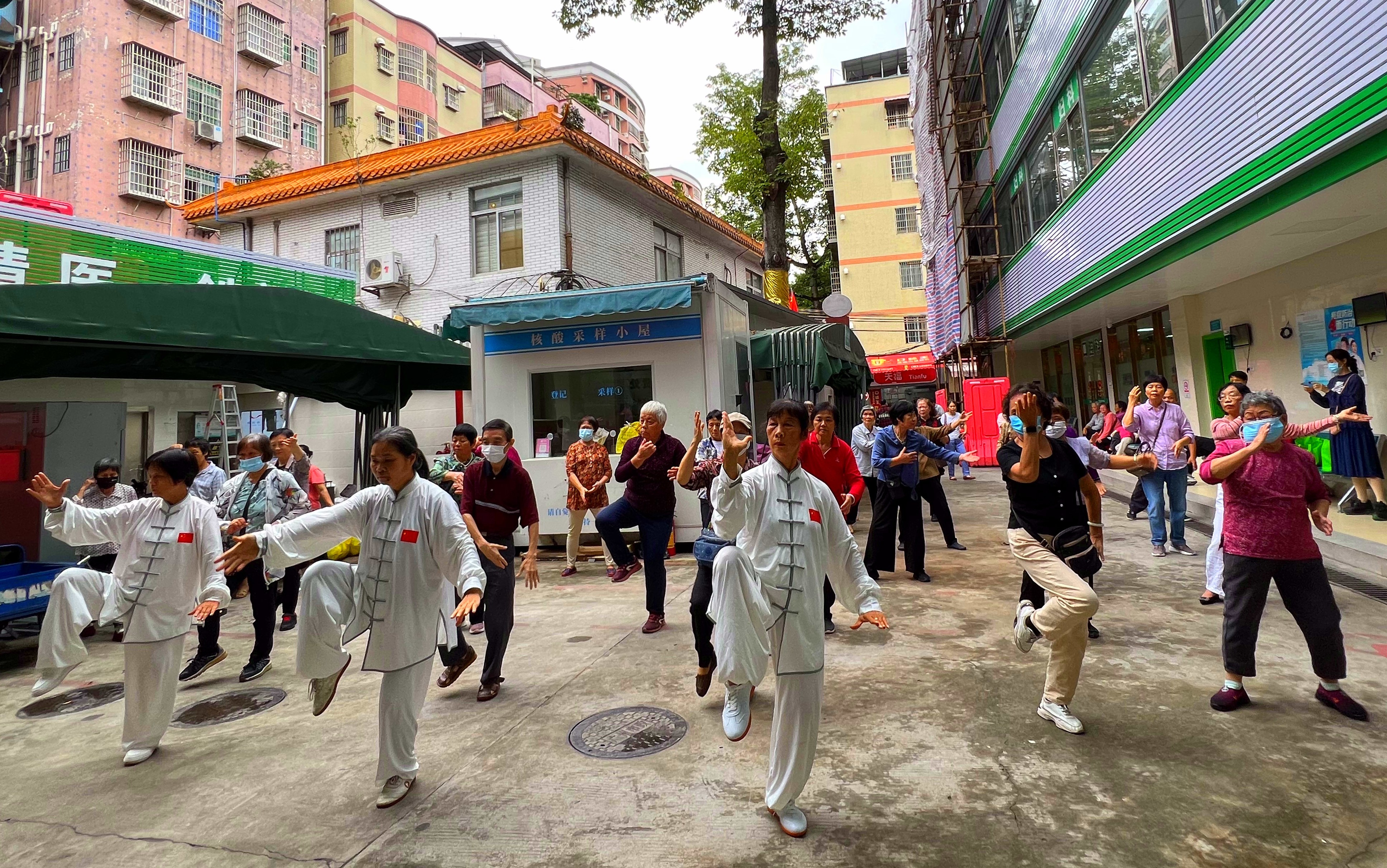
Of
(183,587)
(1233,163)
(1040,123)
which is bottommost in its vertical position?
(183,587)

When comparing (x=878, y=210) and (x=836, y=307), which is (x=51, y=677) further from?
(x=878, y=210)

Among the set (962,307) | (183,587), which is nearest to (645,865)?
(183,587)

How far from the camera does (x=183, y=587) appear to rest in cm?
374

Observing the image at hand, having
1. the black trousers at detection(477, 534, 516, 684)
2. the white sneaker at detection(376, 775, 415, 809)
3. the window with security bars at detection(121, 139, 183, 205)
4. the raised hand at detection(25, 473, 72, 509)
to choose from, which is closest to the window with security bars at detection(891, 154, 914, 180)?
the window with security bars at detection(121, 139, 183, 205)

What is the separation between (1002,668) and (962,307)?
1601 cm

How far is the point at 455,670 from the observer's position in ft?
12.9

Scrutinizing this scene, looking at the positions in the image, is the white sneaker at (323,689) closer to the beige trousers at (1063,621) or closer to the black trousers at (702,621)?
the black trousers at (702,621)

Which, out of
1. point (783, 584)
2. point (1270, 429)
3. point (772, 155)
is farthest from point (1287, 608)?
point (772, 155)

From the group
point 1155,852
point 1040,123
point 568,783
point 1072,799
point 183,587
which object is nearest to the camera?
point 1155,852

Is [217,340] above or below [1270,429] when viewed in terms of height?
above

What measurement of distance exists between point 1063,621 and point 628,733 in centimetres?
232

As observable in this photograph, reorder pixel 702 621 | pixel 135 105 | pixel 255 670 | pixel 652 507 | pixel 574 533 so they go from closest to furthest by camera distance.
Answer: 1. pixel 702 621
2. pixel 255 670
3. pixel 652 507
4. pixel 574 533
5. pixel 135 105

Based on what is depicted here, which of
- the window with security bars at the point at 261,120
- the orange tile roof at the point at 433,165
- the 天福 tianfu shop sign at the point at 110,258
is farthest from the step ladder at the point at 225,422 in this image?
the window with security bars at the point at 261,120

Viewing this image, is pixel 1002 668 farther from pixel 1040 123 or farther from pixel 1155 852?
pixel 1040 123
